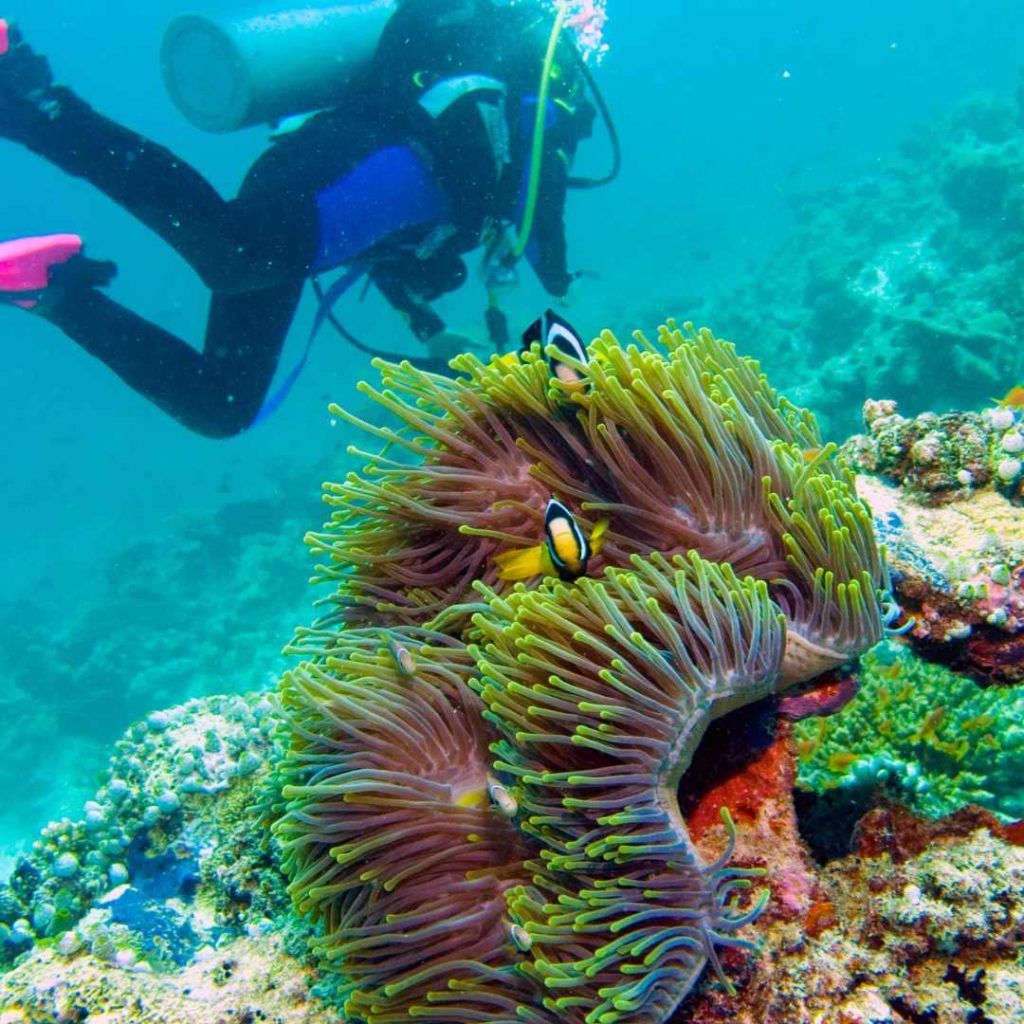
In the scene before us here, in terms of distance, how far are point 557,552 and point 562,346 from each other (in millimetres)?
759

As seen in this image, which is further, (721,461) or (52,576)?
(52,576)

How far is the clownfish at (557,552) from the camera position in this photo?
6.68 ft

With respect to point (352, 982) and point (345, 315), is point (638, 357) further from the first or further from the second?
point (345, 315)

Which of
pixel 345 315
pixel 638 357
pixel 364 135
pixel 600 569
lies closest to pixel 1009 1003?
Result: pixel 600 569

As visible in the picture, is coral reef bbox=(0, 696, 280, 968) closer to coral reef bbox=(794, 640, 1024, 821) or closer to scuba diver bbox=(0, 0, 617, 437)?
coral reef bbox=(794, 640, 1024, 821)

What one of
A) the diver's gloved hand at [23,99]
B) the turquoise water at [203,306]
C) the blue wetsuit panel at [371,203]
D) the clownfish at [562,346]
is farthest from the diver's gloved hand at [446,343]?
the clownfish at [562,346]

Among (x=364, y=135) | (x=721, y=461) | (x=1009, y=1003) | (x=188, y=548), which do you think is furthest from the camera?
(x=188, y=548)

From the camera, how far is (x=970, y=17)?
5300cm

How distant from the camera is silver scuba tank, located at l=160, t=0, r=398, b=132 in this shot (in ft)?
22.0

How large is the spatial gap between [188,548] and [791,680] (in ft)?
64.2

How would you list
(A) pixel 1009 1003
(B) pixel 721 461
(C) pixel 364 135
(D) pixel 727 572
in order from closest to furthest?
(A) pixel 1009 1003 → (D) pixel 727 572 → (B) pixel 721 461 → (C) pixel 364 135

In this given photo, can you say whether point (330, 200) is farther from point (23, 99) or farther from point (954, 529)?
point (954, 529)

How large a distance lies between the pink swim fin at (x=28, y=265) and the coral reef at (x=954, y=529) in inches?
225

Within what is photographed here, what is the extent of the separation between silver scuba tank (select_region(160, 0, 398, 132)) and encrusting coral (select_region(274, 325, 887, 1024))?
5634 millimetres
